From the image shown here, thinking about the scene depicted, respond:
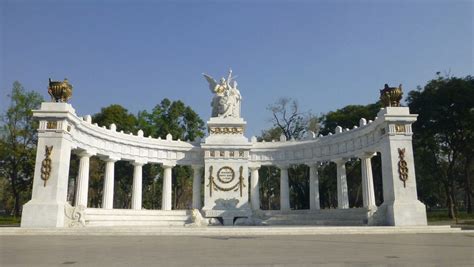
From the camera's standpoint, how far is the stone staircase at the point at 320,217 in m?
34.4

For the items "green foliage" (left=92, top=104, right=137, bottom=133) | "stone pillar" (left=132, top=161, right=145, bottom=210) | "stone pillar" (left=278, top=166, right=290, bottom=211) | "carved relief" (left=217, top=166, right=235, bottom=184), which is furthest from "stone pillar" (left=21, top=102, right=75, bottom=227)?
"green foliage" (left=92, top=104, right=137, bottom=133)

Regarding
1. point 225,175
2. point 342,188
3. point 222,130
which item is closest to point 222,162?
point 225,175

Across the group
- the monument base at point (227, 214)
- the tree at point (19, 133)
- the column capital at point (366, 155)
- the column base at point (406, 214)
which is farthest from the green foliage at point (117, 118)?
the column base at point (406, 214)

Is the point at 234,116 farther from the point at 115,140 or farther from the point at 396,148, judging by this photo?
the point at 396,148

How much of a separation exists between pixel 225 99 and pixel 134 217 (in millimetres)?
17288

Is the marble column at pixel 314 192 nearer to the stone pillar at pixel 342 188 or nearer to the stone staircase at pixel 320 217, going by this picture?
the stone staircase at pixel 320 217

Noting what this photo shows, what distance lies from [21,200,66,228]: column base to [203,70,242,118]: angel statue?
2217cm

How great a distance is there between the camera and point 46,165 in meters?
27.8

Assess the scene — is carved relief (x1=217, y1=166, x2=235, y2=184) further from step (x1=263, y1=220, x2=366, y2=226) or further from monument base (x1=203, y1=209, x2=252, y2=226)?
step (x1=263, y1=220, x2=366, y2=226)

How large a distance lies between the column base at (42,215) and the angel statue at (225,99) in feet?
72.7

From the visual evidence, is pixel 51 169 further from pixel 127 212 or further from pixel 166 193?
pixel 166 193

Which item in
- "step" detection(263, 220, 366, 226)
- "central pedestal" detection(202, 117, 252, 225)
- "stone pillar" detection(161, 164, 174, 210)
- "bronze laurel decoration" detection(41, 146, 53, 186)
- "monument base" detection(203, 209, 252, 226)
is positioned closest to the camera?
"bronze laurel decoration" detection(41, 146, 53, 186)

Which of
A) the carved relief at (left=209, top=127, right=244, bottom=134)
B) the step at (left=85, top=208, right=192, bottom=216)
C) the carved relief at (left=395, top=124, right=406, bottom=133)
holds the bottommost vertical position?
the step at (left=85, top=208, right=192, bottom=216)

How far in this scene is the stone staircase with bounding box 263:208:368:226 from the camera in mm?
34375
